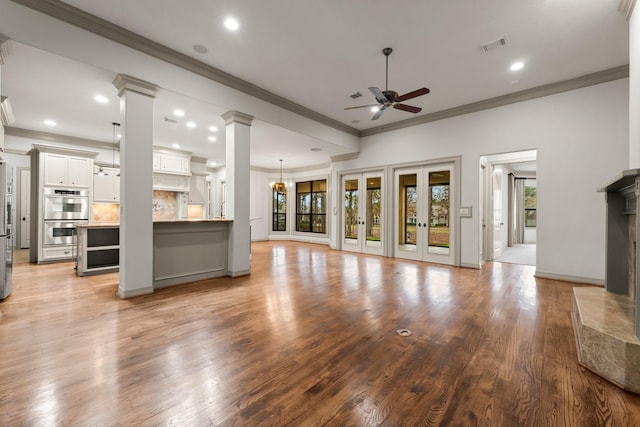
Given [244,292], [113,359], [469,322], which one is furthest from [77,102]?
[469,322]

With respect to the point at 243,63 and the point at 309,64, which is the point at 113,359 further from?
the point at 309,64

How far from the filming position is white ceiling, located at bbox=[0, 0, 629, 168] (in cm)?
324

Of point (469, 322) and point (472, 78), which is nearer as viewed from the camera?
point (469, 322)

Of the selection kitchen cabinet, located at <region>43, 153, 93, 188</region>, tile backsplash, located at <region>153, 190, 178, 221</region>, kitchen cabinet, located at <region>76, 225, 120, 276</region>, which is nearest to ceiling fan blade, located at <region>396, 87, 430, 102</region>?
kitchen cabinet, located at <region>76, 225, 120, 276</region>

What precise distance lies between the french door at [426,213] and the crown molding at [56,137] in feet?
27.7

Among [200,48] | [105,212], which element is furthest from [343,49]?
[105,212]

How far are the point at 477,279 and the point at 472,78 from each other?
3.67 metres

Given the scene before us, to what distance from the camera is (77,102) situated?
5000 millimetres

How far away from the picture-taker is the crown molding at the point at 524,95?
451 centimetres

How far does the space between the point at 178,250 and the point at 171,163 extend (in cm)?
507

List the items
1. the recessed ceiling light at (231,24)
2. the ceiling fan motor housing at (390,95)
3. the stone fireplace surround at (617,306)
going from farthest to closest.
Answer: the ceiling fan motor housing at (390,95) → the recessed ceiling light at (231,24) → the stone fireplace surround at (617,306)

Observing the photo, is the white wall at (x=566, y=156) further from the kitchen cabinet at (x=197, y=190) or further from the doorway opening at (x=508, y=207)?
the kitchen cabinet at (x=197, y=190)

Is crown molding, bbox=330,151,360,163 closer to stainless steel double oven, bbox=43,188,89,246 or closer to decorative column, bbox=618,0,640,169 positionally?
decorative column, bbox=618,0,640,169

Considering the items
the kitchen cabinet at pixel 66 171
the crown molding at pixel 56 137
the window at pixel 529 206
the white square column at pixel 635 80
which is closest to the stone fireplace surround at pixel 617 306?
the white square column at pixel 635 80
